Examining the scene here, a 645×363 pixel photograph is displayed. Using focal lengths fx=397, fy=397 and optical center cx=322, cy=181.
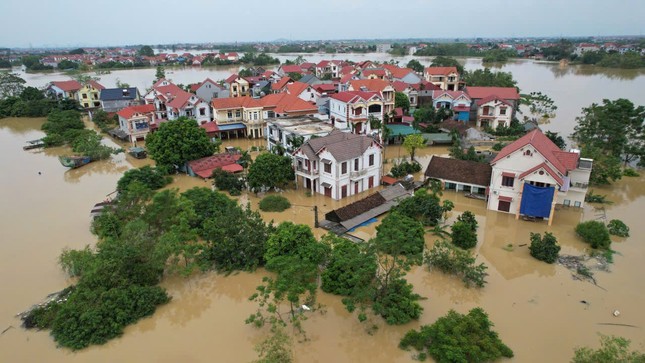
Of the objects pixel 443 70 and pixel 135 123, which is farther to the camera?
pixel 443 70

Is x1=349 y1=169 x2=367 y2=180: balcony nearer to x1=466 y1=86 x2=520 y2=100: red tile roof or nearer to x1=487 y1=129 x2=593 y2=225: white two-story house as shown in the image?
x1=487 y1=129 x2=593 y2=225: white two-story house

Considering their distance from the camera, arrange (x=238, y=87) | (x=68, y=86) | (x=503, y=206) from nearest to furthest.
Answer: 1. (x=503, y=206)
2. (x=238, y=87)
3. (x=68, y=86)

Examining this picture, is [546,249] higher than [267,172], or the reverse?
[267,172]

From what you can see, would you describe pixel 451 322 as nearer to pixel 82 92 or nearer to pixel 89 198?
pixel 89 198

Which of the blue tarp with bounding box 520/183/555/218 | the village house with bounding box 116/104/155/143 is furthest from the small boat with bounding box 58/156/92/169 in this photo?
the blue tarp with bounding box 520/183/555/218

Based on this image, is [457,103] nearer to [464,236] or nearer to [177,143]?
[464,236]

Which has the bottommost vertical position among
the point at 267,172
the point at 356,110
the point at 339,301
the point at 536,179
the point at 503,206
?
the point at 339,301

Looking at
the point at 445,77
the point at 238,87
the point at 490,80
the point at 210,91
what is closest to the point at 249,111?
the point at 210,91

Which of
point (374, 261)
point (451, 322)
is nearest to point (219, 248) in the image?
point (374, 261)
